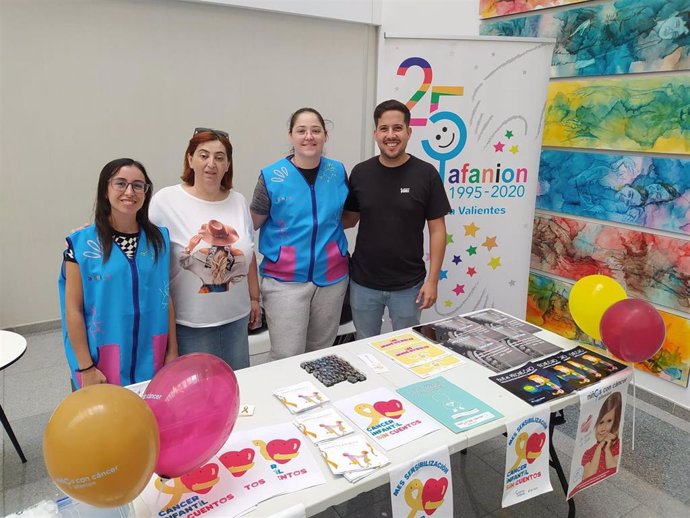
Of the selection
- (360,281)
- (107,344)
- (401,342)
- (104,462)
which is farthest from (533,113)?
(104,462)

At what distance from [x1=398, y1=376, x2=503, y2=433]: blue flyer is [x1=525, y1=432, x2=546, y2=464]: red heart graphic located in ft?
0.45

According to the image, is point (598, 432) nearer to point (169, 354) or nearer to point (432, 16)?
point (169, 354)

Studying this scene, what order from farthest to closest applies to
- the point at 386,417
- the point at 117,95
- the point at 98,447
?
the point at 117,95, the point at 386,417, the point at 98,447

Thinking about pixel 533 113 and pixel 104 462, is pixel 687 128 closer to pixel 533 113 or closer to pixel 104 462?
pixel 533 113

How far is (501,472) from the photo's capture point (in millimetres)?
2168

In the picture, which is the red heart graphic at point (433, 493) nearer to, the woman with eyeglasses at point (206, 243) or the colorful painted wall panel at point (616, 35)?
the woman with eyeglasses at point (206, 243)

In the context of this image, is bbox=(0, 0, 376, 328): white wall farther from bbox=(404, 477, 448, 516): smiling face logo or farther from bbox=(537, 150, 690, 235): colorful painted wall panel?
bbox=(404, 477, 448, 516): smiling face logo

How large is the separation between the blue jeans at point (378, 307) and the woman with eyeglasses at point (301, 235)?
0.37 ft

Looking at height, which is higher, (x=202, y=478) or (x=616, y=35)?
(x=616, y=35)

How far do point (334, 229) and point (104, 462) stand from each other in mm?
1373

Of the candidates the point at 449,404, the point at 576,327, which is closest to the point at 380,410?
Answer: the point at 449,404

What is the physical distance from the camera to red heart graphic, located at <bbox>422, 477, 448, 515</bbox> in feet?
3.98

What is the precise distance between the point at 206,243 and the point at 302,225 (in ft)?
1.49

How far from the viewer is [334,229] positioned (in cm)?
209
